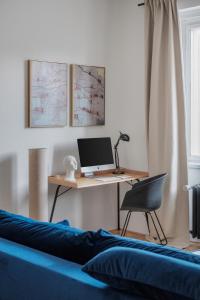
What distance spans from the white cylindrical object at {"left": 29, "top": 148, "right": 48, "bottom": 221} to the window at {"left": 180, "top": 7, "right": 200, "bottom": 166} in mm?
1529

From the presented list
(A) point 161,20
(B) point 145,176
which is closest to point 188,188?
(B) point 145,176

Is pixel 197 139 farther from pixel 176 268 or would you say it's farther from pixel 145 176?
pixel 176 268

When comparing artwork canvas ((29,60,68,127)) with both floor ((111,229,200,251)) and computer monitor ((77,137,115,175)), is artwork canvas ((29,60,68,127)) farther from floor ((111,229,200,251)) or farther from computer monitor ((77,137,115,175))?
floor ((111,229,200,251))

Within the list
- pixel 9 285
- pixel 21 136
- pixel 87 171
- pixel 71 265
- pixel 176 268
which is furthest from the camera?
pixel 87 171

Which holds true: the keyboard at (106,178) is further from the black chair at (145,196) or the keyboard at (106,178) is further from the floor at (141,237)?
the floor at (141,237)

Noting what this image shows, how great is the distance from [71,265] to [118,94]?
11.5ft

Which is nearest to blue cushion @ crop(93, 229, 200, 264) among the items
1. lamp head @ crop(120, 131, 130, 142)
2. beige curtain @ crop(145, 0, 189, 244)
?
beige curtain @ crop(145, 0, 189, 244)

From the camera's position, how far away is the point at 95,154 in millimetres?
4770

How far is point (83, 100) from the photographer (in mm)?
4859

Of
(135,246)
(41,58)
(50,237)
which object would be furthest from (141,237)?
(135,246)

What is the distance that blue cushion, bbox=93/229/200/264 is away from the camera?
1757 millimetres

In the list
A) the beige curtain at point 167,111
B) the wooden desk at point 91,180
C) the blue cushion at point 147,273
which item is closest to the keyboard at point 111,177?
the wooden desk at point 91,180

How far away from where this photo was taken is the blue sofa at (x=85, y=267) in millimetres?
1517

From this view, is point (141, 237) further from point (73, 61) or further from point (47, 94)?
point (73, 61)
